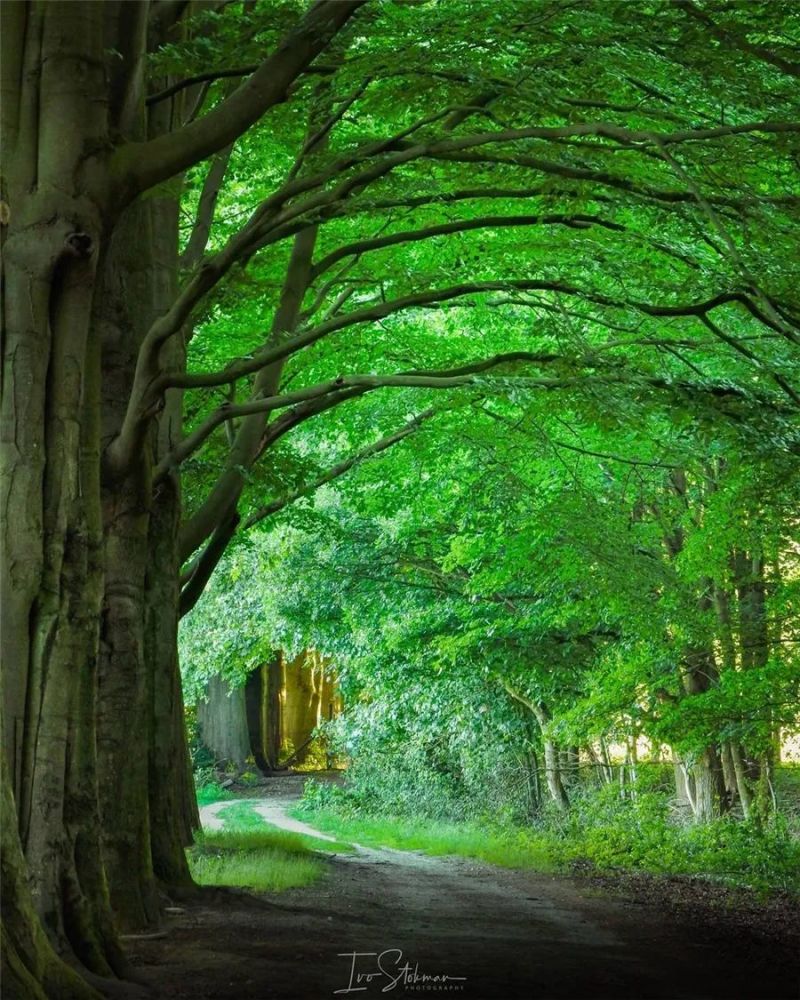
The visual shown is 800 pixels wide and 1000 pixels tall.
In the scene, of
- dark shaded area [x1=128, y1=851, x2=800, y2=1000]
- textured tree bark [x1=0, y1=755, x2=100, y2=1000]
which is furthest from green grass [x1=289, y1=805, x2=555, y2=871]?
textured tree bark [x1=0, y1=755, x2=100, y2=1000]

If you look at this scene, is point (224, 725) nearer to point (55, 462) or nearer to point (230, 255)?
point (230, 255)

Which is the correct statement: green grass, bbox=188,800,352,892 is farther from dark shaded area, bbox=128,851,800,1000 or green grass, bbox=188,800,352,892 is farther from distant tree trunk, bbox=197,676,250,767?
distant tree trunk, bbox=197,676,250,767

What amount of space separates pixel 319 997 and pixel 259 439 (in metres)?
6.13

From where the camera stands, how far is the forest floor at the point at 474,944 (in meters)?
6.56

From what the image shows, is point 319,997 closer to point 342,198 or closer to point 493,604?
point 342,198

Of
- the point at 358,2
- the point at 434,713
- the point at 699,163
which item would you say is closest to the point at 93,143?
the point at 358,2

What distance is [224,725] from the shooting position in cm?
3578

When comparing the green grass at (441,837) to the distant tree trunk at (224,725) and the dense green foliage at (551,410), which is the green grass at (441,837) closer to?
the dense green foliage at (551,410)

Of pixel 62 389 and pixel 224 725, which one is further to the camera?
pixel 224 725

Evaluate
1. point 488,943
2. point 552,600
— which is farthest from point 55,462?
point 552,600

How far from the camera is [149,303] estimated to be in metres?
9.46

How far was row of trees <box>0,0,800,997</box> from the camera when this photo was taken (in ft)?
20.3

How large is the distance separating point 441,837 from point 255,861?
7547 millimetres

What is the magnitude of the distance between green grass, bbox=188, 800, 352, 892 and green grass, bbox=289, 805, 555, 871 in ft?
8.17
